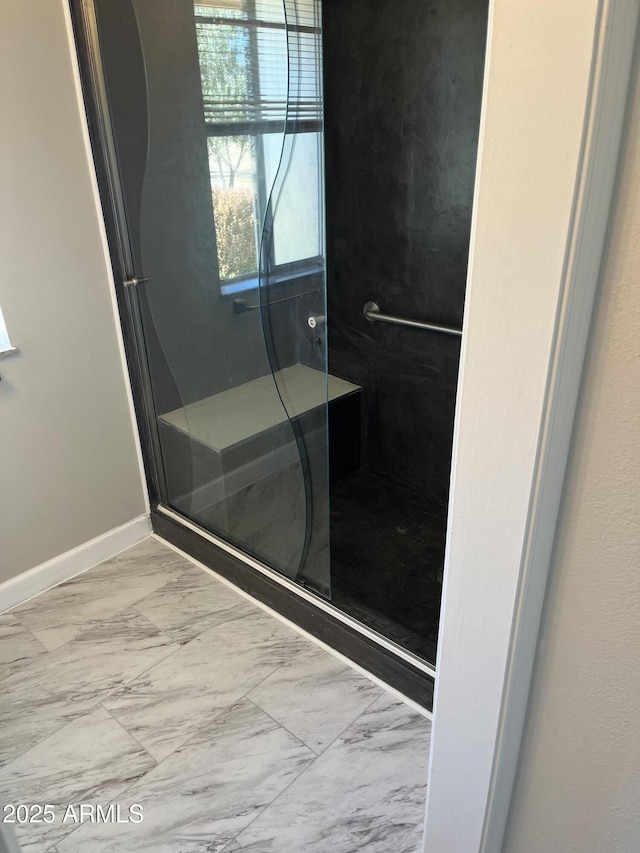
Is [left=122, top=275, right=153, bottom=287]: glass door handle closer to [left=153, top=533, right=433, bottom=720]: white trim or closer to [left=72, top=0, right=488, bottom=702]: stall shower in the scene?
[left=72, top=0, right=488, bottom=702]: stall shower

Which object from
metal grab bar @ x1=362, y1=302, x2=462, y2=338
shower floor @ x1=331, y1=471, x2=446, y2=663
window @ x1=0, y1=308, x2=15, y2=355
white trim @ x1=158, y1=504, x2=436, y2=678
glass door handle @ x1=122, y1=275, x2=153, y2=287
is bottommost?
shower floor @ x1=331, y1=471, x2=446, y2=663

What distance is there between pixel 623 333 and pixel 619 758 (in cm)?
59

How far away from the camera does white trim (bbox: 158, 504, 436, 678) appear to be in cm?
167

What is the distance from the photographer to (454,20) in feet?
6.17

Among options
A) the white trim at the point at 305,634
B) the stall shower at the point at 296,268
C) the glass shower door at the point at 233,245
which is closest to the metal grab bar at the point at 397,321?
the stall shower at the point at 296,268

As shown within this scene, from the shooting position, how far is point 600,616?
0.81 meters

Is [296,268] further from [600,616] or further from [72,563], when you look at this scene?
[72,563]

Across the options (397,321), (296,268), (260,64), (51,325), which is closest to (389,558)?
(397,321)

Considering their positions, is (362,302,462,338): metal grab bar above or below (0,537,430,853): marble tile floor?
above

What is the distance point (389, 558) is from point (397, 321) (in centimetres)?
87

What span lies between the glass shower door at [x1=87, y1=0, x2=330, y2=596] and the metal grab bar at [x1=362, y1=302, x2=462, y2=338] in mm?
667

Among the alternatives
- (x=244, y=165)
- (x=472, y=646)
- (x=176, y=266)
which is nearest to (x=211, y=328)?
(x=176, y=266)

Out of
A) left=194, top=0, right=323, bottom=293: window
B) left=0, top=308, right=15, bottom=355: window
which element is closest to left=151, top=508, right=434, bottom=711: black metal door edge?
left=0, top=308, right=15, bottom=355: window

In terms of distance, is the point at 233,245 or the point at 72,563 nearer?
the point at 233,245
